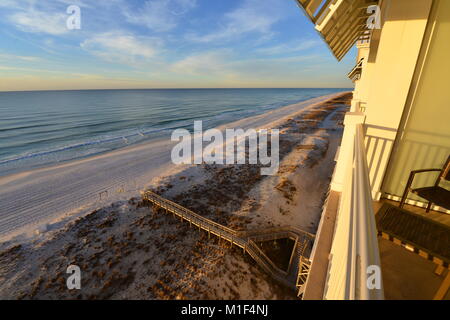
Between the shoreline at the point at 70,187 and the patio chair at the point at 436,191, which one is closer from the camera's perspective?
the patio chair at the point at 436,191

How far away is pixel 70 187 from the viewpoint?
13.1 m

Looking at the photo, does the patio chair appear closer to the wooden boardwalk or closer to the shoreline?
the wooden boardwalk

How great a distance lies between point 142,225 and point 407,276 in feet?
31.7

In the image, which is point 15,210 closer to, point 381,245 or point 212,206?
point 212,206

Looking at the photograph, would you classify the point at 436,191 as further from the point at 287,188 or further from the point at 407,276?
the point at 287,188

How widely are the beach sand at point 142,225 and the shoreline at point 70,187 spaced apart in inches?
2.8

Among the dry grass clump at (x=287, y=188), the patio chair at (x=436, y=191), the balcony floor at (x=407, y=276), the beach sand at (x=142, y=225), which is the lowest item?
the beach sand at (x=142, y=225)

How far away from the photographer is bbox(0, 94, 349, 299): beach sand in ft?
21.7

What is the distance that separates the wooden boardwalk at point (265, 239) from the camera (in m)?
6.84

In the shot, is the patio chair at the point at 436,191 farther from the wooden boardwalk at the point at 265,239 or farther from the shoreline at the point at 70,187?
the shoreline at the point at 70,187

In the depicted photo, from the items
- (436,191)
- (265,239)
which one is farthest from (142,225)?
(436,191)

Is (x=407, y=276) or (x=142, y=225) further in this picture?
(x=142, y=225)

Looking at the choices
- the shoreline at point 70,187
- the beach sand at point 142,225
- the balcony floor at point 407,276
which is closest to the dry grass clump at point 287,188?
the beach sand at point 142,225
